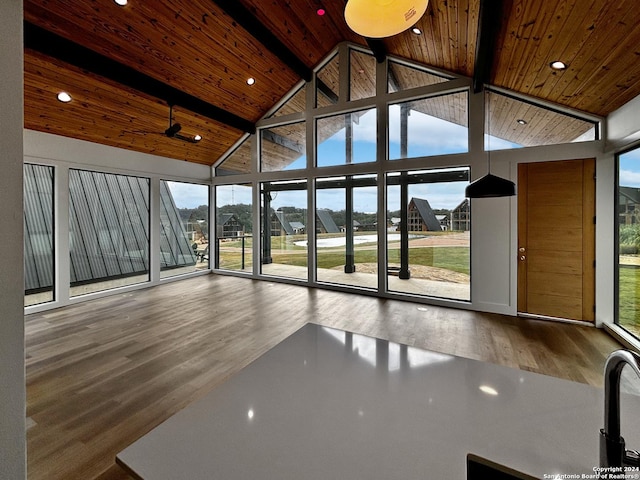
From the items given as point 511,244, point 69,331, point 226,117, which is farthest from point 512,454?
point 226,117

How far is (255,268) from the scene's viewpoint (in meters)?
7.91

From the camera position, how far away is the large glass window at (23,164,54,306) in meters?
5.07

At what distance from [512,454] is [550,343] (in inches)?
155

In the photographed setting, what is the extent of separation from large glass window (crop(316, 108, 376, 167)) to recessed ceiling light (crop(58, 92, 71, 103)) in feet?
14.4

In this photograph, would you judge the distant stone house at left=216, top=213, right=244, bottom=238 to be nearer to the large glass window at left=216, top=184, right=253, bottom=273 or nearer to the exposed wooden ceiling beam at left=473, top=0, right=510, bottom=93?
the large glass window at left=216, top=184, right=253, bottom=273

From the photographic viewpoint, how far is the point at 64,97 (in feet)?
15.0

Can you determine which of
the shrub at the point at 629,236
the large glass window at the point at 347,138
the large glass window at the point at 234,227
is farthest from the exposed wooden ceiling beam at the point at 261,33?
the shrub at the point at 629,236

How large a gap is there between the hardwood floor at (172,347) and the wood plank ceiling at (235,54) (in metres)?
3.13

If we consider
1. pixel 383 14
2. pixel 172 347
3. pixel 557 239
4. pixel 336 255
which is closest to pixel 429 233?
pixel 557 239

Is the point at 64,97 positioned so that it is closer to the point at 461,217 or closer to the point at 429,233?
the point at 429,233

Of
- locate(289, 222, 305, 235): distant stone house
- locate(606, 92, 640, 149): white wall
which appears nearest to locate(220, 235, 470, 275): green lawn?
locate(289, 222, 305, 235): distant stone house

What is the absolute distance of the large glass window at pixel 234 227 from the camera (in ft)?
26.3

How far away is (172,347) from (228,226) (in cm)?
506

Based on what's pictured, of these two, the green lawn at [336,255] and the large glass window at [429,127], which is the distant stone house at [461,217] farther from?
the large glass window at [429,127]
